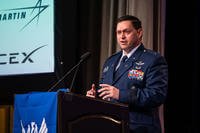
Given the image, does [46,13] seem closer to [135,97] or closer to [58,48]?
[58,48]

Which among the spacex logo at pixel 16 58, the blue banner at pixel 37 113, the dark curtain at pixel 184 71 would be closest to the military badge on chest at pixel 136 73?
the blue banner at pixel 37 113

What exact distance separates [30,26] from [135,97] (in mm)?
1680

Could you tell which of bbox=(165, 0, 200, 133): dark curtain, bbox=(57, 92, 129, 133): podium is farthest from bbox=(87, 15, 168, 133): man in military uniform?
bbox=(165, 0, 200, 133): dark curtain

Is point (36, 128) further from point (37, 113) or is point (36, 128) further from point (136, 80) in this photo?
point (136, 80)

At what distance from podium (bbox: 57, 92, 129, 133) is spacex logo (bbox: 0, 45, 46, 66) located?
67.6 inches

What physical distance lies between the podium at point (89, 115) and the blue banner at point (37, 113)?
0.17 meters

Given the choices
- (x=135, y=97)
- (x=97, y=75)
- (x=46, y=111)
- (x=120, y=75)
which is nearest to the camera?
(x=46, y=111)

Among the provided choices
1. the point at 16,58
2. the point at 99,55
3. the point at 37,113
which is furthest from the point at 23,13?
the point at 37,113

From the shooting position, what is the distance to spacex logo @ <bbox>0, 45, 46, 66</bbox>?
381 centimetres

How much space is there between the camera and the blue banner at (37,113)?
7.43 feet

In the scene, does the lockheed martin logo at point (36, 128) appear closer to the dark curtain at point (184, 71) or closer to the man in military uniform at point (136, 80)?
the man in military uniform at point (136, 80)

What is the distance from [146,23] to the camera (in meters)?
3.71

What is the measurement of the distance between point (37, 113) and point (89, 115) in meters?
0.36

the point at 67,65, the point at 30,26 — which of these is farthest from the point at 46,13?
the point at 67,65
